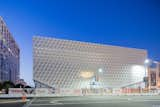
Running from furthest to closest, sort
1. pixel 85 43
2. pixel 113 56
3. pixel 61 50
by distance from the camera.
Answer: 1. pixel 113 56
2. pixel 85 43
3. pixel 61 50

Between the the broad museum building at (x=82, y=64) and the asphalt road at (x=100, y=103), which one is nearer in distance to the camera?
the asphalt road at (x=100, y=103)

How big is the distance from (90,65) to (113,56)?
16.2 metres

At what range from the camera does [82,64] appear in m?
114

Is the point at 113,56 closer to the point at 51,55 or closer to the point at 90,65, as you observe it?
the point at 90,65

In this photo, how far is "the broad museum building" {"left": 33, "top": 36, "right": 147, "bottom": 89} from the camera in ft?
336

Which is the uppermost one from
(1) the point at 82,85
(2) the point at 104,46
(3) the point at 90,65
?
(2) the point at 104,46

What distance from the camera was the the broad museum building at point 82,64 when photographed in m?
103

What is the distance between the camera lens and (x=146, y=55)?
130375 mm

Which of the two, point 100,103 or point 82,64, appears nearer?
point 100,103

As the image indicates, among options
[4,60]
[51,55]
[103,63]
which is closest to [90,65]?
[103,63]

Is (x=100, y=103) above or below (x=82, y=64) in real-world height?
below

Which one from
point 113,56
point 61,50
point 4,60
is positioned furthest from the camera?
point 113,56

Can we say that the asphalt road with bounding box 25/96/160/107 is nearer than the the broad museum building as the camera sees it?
Yes

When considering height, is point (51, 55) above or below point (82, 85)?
above
